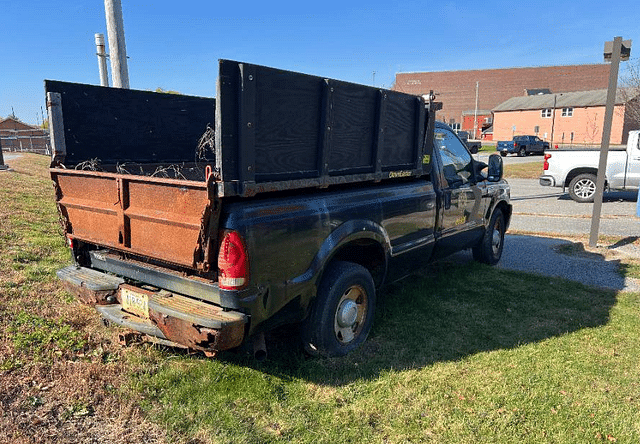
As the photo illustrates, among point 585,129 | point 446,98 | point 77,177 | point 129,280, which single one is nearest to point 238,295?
point 129,280

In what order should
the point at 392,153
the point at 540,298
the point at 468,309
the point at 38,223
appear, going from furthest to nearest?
the point at 38,223
the point at 540,298
the point at 468,309
the point at 392,153

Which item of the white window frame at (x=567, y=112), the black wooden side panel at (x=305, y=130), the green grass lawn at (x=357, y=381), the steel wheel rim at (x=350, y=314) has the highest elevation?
the white window frame at (x=567, y=112)

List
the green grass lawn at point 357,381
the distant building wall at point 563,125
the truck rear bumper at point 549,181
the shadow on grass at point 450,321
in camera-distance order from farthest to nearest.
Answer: the distant building wall at point 563,125 → the truck rear bumper at point 549,181 → the shadow on grass at point 450,321 → the green grass lawn at point 357,381

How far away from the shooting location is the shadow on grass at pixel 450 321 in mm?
3602

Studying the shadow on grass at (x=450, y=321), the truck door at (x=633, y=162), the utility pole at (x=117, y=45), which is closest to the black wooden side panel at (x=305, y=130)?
the shadow on grass at (x=450, y=321)

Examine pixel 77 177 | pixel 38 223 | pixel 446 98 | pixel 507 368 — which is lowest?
pixel 507 368

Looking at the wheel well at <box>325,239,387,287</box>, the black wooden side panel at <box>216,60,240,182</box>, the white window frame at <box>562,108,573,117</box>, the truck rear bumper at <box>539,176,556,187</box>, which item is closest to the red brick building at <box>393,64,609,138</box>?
the white window frame at <box>562,108,573,117</box>

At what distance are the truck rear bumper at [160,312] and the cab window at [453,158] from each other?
3.15 meters

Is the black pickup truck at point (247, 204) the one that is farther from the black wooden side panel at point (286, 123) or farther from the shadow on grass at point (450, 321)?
the shadow on grass at point (450, 321)

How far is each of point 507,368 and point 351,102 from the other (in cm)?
239

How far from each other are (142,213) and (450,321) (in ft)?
9.85

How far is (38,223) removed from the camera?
296 inches

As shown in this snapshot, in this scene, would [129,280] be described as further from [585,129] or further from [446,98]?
[446,98]

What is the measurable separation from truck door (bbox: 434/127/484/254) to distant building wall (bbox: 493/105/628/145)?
182ft
